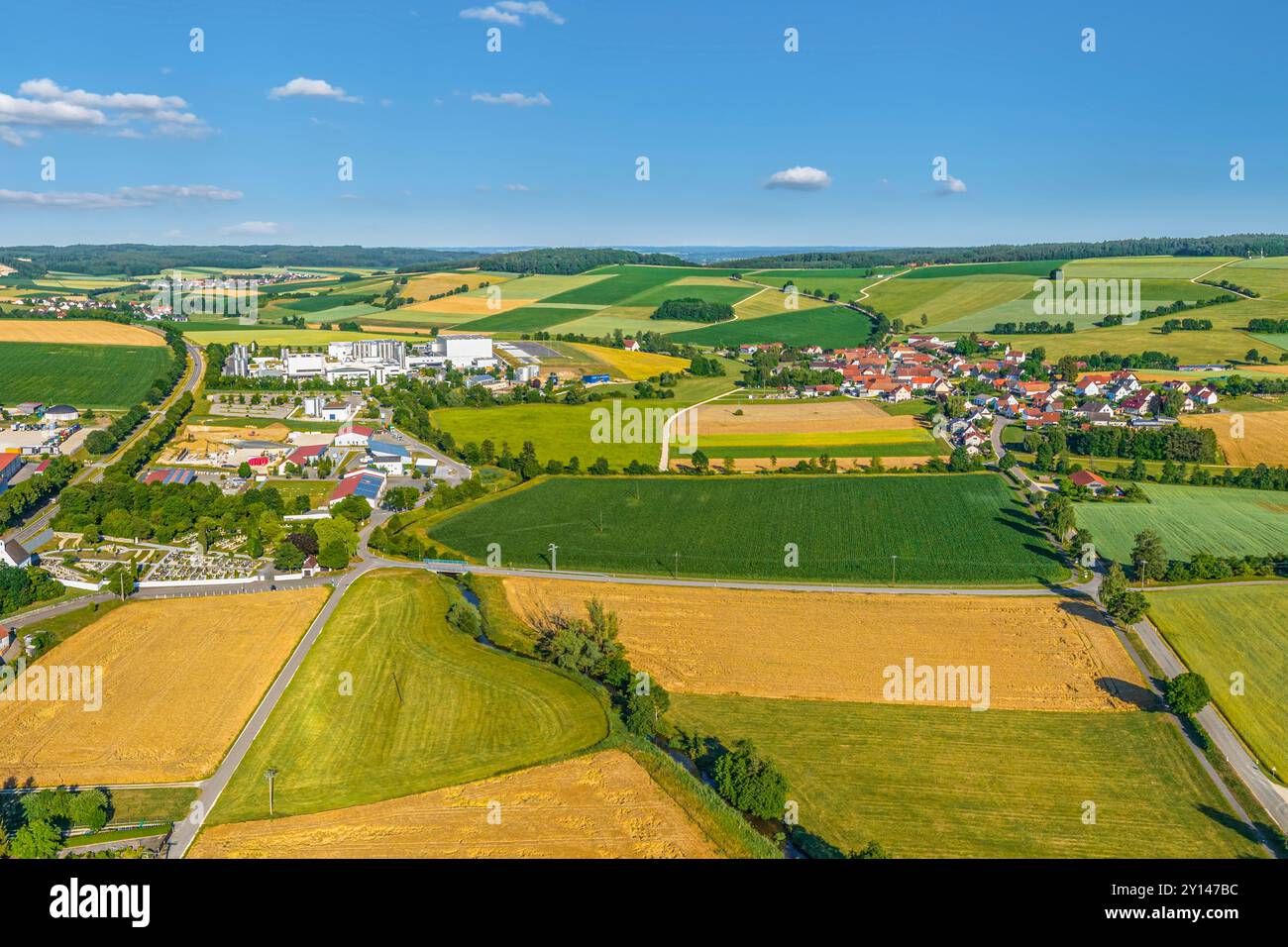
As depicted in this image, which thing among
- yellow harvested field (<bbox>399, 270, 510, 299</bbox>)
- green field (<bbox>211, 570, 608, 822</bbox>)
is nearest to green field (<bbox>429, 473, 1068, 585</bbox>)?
green field (<bbox>211, 570, 608, 822</bbox>)

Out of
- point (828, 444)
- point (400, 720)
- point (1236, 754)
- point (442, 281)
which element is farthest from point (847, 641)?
point (442, 281)

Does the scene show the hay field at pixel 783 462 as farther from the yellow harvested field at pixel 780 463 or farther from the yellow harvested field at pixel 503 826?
the yellow harvested field at pixel 503 826

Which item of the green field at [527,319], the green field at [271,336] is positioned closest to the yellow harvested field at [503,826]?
the green field at [271,336]

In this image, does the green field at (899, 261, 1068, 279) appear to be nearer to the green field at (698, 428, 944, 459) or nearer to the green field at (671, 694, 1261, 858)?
the green field at (698, 428, 944, 459)

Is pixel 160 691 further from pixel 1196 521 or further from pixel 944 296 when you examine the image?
pixel 944 296
